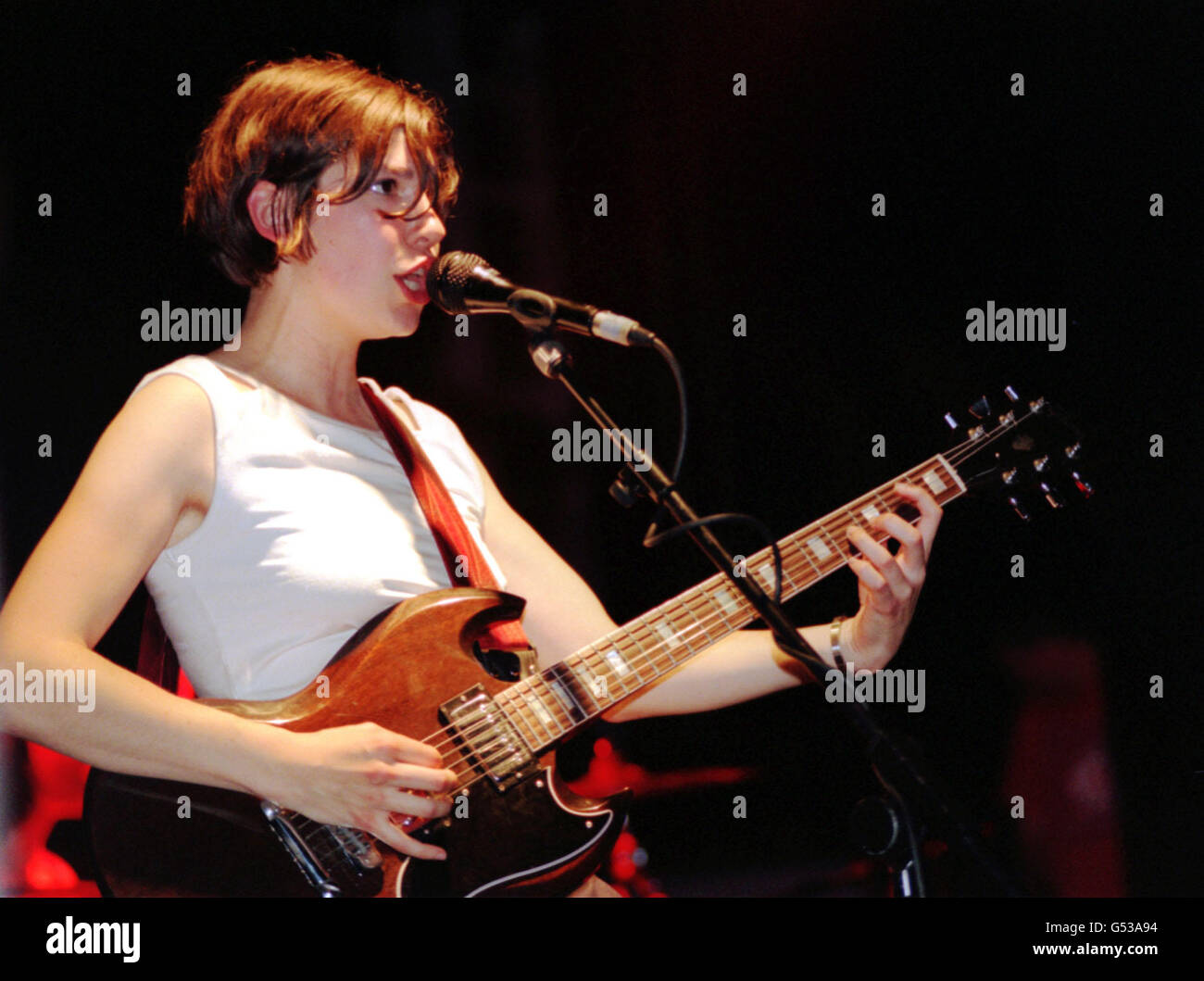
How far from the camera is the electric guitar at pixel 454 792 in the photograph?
1318mm

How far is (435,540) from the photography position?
172 cm

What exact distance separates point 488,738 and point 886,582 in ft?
2.59

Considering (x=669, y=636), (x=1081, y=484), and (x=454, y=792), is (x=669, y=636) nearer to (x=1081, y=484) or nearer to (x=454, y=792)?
(x=454, y=792)

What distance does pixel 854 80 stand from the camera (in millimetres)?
2688

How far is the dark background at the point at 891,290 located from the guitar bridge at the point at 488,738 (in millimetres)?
1232

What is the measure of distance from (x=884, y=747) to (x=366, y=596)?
2.69ft

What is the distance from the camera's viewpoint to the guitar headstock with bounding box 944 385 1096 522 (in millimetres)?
1964

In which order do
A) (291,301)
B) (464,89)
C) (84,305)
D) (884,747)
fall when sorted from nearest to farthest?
(884,747), (291,301), (84,305), (464,89)

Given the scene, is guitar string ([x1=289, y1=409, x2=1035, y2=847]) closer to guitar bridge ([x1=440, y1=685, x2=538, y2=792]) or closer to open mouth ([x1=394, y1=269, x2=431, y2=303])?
guitar bridge ([x1=440, y1=685, x2=538, y2=792])

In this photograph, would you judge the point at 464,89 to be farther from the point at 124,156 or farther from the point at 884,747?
the point at 884,747

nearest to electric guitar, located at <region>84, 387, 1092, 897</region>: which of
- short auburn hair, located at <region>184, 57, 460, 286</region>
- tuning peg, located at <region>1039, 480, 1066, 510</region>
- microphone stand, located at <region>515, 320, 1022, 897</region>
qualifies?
microphone stand, located at <region>515, 320, 1022, 897</region>

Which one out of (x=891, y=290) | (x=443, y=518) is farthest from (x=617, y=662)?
(x=891, y=290)
